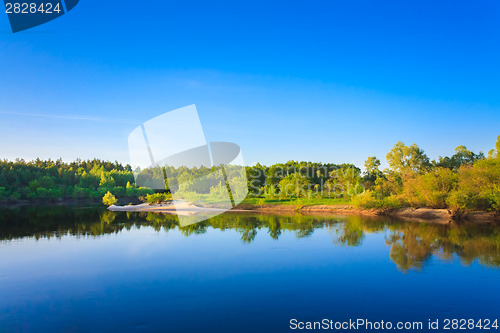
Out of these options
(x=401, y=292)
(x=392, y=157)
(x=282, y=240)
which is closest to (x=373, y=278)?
(x=401, y=292)

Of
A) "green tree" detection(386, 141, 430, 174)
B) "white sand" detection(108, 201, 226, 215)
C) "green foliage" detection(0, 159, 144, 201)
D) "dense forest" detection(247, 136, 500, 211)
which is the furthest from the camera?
"green foliage" detection(0, 159, 144, 201)

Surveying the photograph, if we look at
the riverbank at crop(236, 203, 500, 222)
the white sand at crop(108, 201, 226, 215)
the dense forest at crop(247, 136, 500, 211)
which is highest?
the dense forest at crop(247, 136, 500, 211)

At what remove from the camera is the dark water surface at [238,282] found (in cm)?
676

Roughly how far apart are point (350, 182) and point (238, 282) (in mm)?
33928

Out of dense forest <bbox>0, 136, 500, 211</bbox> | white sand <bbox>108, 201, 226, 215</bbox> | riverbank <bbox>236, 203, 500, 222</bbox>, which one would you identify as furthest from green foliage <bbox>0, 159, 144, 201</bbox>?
riverbank <bbox>236, 203, 500, 222</bbox>

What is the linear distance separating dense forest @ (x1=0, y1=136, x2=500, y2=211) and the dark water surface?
10329 millimetres

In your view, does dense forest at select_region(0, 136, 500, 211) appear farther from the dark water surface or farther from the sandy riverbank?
the dark water surface

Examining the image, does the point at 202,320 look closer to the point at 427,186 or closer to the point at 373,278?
the point at 373,278

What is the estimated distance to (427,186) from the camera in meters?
26.2

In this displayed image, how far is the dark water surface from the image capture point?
22.2 ft

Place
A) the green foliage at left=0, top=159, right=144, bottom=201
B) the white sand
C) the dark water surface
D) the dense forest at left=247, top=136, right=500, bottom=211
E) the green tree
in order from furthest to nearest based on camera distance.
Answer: the green foliage at left=0, top=159, right=144, bottom=201 < the green tree < the white sand < the dense forest at left=247, top=136, right=500, bottom=211 < the dark water surface

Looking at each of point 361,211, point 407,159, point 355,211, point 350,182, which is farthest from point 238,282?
point 407,159

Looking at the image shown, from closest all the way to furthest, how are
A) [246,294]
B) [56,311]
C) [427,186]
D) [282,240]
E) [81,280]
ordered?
[56,311] → [246,294] → [81,280] → [282,240] → [427,186]

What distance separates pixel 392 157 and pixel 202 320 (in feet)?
156
